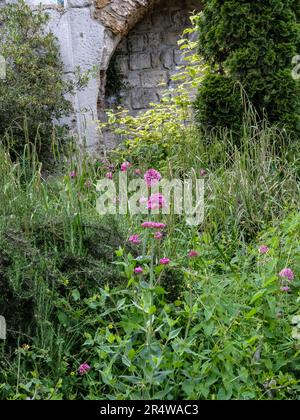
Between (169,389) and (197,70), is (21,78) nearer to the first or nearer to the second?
(197,70)

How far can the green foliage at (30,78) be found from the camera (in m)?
6.24

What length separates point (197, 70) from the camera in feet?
19.9

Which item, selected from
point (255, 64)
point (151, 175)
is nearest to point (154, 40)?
point (255, 64)

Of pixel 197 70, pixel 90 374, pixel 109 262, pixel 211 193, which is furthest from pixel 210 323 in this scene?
pixel 197 70

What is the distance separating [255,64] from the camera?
17.6ft

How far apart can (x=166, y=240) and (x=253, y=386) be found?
48.5 inches

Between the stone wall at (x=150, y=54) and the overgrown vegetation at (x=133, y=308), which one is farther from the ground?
the stone wall at (x=150, y=54)

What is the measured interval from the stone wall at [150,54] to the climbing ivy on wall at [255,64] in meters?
2.96

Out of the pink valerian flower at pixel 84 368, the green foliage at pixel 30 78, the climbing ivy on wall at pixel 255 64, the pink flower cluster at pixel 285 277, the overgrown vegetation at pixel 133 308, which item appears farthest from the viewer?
the green foliage at pixel 30 78

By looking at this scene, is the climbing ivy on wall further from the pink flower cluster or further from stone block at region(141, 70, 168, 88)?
stone block at region(141, 70, 168, 88)

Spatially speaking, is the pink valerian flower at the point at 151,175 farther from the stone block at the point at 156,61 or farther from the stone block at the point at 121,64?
the stone block at the point at 156,61

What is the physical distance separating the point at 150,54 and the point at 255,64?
10.7 ft

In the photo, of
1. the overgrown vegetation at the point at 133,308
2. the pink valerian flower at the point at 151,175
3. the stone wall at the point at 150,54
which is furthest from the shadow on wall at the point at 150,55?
the pink valerian flower at the point at 151,175
